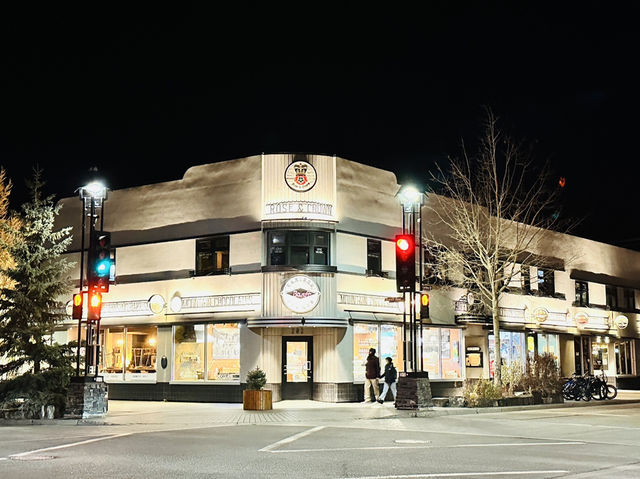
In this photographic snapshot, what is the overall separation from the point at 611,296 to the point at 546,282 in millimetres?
8099

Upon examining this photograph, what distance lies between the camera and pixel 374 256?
3045 centimetres

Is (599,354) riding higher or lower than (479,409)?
higher

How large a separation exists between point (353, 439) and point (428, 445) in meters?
1.80

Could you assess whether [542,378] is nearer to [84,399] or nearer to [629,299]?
[84,399]

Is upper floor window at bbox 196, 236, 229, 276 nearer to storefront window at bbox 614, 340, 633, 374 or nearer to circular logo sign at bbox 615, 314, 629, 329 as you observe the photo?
circular logo sign at bbox 615, 314, 629, 329

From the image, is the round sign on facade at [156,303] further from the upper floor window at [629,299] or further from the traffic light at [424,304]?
the upper floor window at [629,299]

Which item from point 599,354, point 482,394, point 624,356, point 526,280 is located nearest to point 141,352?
point 482,394

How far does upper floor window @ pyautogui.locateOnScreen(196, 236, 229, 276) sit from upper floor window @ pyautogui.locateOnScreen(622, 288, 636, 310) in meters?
28.6

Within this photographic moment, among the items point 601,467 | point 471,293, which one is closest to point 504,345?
point 471,293

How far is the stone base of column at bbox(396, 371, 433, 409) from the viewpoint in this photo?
23703 millimetres

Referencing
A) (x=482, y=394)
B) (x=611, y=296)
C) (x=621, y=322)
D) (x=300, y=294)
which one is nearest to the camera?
(x=482, y=394)

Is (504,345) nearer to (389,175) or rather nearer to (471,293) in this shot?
(471,293)

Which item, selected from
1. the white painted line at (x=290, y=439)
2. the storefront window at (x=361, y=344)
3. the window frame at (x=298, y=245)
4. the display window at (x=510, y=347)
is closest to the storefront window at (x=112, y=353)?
the window frame at (x=298, y=245)

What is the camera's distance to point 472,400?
25.6 metres
